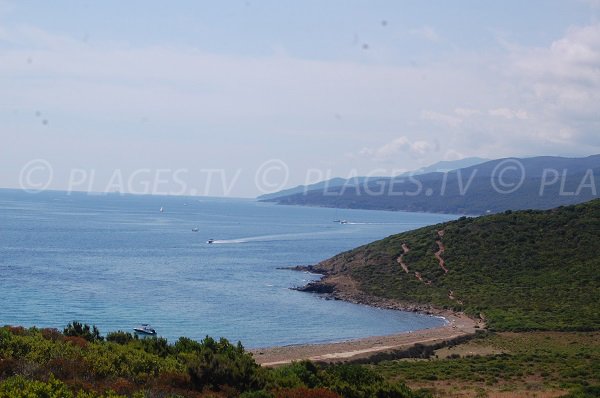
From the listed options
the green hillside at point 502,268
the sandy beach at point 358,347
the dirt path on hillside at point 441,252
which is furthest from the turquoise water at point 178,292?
the dirt path on hillside at point 441,252

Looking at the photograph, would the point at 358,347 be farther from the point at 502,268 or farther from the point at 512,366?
the point at 502,268

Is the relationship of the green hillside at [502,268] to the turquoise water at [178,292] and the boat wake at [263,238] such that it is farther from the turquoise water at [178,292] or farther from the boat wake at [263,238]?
the boat wake at [263,238]

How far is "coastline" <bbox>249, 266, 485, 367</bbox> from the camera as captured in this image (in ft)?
120

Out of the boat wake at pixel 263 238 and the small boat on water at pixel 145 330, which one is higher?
the boat wake at pixel 263 238

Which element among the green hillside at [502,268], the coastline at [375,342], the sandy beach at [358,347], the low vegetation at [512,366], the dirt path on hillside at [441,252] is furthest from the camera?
the dirt path on hillside at [441,252]

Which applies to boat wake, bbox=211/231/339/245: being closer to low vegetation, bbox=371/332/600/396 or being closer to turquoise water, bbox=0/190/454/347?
turquoise water, bbox=0/190/454/347

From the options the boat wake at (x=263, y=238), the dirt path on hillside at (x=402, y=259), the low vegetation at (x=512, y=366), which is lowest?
the boat wake at (x=263, y=238)

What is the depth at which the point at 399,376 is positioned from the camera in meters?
29.2

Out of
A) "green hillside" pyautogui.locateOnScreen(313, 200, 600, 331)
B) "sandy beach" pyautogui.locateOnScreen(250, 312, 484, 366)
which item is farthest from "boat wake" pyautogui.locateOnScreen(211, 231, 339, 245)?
"sandy beach" pyautogui.locateOnScreen(250, 312, 484, 366)

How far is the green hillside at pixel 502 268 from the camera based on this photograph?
167 feet

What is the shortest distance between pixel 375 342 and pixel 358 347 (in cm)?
217

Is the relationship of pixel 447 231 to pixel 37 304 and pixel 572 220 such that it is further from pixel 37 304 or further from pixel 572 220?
pixel 37 304

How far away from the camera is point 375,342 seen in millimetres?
42469

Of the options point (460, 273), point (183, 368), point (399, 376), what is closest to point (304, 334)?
point (399, 376)
